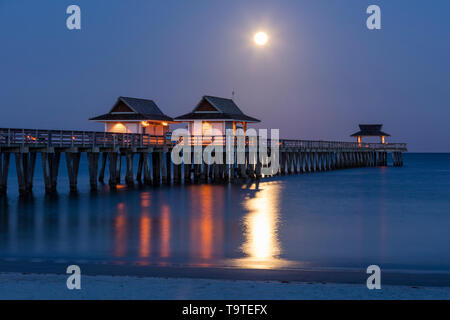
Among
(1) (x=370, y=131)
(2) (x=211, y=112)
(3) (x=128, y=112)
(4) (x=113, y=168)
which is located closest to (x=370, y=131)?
(1) (x=370, y=131)

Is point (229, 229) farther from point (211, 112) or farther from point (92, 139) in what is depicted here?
point (211, 112)

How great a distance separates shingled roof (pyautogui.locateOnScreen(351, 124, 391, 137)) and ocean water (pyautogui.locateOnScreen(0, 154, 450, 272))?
152 feet

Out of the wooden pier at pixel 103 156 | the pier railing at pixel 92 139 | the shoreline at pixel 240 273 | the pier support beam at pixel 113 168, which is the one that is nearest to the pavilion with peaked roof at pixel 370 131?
the wooden pier at pixel 103 156

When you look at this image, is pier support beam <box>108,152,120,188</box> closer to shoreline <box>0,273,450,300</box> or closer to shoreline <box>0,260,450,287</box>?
shoreline <box>0,260,450,287</box>

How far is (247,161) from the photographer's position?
43750 millimetres

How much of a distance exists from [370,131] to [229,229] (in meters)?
63.1

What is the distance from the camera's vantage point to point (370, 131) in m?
78.0

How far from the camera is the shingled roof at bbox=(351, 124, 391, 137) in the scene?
3034 inches

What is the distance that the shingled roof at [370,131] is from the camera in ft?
253

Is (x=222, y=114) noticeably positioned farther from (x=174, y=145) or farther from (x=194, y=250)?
(x=194, y=250)

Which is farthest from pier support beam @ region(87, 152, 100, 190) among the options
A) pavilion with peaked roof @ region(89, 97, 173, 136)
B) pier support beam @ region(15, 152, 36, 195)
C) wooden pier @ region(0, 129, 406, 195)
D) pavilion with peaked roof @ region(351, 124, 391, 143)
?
pavilion with peaked roof @ region(351, 124, 391, 143)

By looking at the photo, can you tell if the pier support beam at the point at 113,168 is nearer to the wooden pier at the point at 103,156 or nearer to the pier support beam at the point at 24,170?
the wooden pier at the point at 103,156

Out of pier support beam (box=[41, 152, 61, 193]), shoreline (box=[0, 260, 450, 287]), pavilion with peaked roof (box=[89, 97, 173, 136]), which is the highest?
pavilion with peaked roof (box=[89, 97, 173, 136])

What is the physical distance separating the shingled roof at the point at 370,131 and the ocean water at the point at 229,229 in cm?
4646
